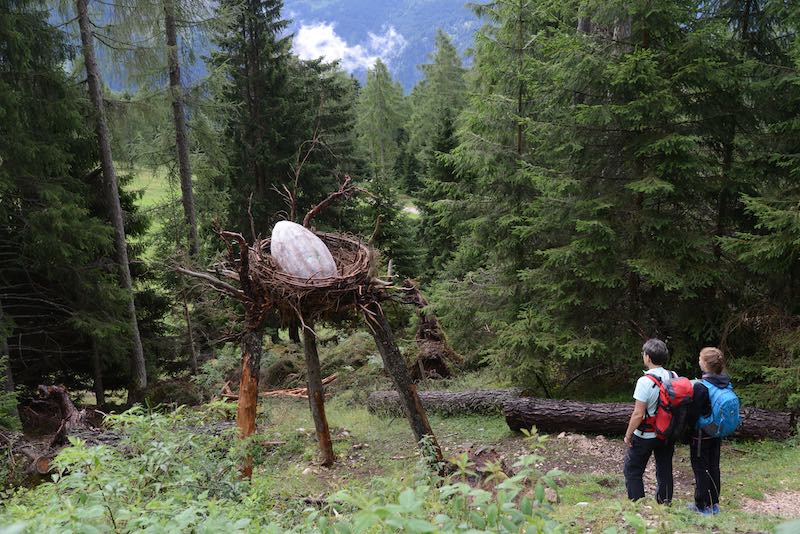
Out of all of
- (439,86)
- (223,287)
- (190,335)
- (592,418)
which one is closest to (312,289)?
(223,287)

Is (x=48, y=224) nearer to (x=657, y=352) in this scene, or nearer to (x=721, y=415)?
(x=657, y=352)

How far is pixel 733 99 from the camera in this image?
333 inches

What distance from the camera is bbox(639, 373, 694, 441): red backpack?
4840mm

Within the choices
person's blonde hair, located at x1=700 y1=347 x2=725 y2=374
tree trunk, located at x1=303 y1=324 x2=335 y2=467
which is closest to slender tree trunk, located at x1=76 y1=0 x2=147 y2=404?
tree trunk, located at x1=303 y1=324 x2=335 y2=467

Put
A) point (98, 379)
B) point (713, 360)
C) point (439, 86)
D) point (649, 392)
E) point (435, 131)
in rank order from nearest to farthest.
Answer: point (649, 392), point (713, 360), point (98, 379), point (435, 131), point (439, 86)

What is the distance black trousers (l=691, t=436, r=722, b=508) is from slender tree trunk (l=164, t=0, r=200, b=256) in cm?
1340

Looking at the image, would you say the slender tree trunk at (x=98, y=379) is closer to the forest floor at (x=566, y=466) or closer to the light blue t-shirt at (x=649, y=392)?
the forest floor at (x=566, y=466)

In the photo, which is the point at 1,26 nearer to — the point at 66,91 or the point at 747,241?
the point at 66,91

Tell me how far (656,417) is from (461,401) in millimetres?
6276

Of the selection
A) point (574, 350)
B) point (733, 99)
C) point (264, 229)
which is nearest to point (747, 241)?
point (733, 99)

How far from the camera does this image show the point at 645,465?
5.08 m

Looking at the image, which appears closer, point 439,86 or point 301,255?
point 301,255

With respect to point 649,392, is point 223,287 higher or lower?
higher

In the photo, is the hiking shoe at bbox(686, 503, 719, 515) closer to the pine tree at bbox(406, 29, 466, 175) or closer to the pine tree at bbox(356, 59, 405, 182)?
the pine tree at bbox(406, 29, 466, 175)
